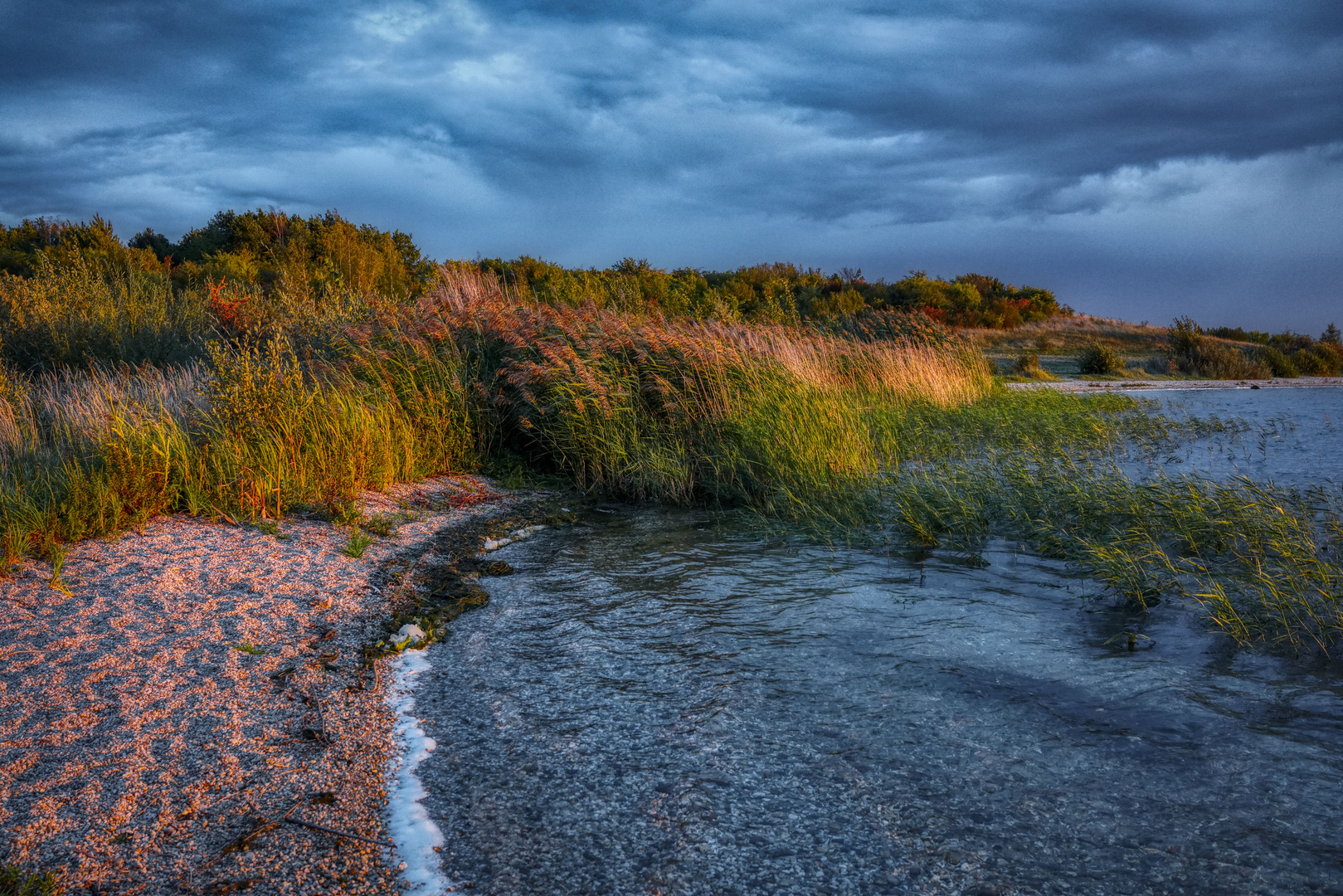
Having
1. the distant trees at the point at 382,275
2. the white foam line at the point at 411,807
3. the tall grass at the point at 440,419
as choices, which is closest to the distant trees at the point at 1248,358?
the distant trees at the point at 382,275

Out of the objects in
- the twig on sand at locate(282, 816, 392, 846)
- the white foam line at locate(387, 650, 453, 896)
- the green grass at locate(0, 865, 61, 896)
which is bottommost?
the white foam line at locate(387, 650, 453, 896)

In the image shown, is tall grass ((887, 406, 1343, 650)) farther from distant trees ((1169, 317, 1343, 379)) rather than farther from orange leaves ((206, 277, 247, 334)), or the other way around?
distant trees ((1169, 317, 1343, 379))

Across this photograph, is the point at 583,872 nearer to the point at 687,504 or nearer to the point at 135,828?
the point at 135,828

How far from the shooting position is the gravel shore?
2.36 metres

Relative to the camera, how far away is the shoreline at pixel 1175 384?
59.8 feet

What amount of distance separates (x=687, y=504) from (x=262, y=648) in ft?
15.2

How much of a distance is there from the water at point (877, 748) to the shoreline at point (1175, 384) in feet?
48.6

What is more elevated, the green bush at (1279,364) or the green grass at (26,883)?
the green bush at (1279,364)

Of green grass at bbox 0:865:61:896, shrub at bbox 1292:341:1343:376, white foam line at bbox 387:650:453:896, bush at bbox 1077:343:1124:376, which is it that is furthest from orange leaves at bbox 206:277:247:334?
Result: shrub at bbox 1292:341:1343:376

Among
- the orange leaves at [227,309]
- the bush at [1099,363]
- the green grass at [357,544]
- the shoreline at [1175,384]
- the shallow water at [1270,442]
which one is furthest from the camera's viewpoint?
the bush at [1099,363]

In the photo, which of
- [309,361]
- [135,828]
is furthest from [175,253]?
[135,828]

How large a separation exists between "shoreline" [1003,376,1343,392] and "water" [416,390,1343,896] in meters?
14.8

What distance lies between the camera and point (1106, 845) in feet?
8.00

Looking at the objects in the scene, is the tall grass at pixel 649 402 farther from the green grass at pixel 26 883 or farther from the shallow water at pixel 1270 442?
the green grass at pixel 26 883
